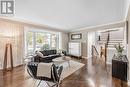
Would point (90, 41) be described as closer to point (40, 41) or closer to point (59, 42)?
point (59, 42)

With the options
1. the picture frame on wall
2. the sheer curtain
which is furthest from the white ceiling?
the picture frame on wall

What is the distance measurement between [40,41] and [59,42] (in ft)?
6.66

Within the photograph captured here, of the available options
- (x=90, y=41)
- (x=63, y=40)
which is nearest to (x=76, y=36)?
(x=63, y=40)

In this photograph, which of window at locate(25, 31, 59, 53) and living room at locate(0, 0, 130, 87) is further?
window at locate(25, 31, 59, 53)

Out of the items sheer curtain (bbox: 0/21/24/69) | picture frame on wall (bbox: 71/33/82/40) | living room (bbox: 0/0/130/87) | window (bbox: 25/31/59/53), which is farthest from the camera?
picture frame on wall (bbox: 71/33/82/40)

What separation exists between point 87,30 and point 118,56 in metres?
4.74

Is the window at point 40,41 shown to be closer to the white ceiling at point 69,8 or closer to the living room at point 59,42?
the living room at point 59,42

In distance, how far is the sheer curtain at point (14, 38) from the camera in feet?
16.8

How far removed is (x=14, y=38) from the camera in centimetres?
570

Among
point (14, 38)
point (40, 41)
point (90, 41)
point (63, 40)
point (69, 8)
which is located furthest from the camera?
point (63, 40)

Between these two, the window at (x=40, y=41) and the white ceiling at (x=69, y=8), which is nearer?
the white ceiling at (x=69, y=8)

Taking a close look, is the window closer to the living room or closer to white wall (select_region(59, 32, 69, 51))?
the living room

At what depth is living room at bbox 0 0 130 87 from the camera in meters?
3.31

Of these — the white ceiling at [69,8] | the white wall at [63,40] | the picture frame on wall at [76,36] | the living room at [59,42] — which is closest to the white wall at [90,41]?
the living room at [59,42]
